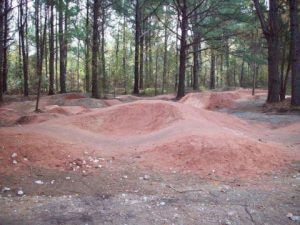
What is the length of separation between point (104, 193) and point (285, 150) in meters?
4.61

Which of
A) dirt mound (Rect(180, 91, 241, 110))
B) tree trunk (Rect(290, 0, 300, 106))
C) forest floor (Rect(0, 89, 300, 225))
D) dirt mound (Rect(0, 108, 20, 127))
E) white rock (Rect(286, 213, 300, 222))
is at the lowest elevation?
white rock (Rect(286, 213, 300, 222))

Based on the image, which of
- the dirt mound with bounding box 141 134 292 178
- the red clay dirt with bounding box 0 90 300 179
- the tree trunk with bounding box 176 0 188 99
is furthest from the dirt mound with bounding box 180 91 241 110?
the dirt mound with bounding box 141 134 292 178

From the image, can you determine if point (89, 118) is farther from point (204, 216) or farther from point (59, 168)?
point (204, 216)

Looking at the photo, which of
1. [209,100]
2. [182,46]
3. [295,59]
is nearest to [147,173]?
[295,59]

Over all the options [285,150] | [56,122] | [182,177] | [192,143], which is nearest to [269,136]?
[285,150]

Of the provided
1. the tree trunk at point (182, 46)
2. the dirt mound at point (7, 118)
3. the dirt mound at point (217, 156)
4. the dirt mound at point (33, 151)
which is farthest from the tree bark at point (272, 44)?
the dirt mound at point (33, 151)

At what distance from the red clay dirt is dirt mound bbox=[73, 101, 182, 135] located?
1.2 inches

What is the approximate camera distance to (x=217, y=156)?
24.2ft

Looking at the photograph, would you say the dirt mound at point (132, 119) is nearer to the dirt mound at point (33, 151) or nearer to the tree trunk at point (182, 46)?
the dirt mound at point (33, 151)

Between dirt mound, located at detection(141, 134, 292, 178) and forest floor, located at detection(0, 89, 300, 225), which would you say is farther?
dirt mound, located at detection(141, 134, 292, 178)

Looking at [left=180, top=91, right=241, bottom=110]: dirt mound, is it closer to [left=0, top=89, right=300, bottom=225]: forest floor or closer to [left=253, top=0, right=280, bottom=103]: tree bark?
[left=253, top=0, right=280, bottom=103]: tree bark

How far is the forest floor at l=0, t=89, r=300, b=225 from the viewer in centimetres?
496

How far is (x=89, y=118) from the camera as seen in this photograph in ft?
36.7

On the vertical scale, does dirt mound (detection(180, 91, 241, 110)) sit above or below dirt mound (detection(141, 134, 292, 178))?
above
